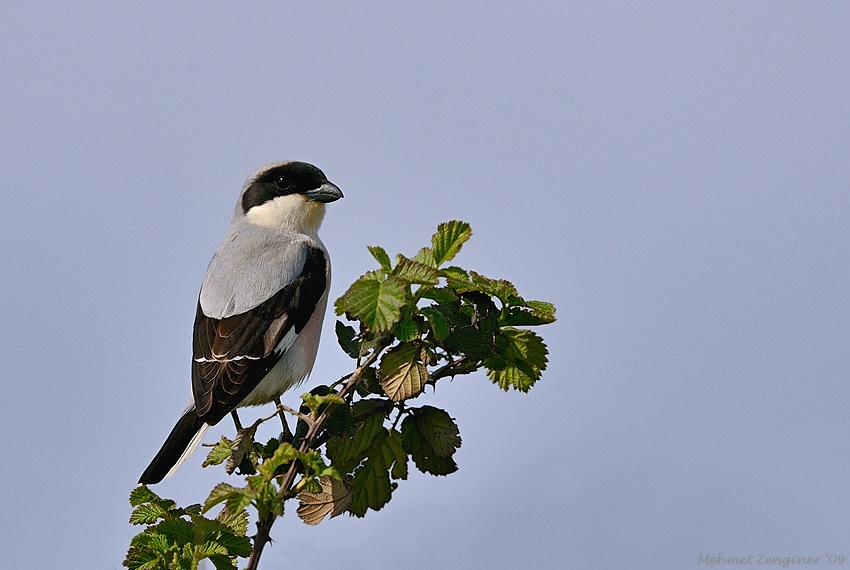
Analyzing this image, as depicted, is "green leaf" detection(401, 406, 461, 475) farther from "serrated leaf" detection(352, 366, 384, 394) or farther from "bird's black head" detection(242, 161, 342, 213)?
"bird's black head" detection(242, 161, 342, 213)

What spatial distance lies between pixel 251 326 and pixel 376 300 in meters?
1.80

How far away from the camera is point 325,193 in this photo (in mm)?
4723

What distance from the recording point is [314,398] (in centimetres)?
209

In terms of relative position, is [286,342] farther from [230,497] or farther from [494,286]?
[230,497]

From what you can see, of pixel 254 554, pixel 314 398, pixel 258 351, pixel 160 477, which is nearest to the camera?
pixel 254 554

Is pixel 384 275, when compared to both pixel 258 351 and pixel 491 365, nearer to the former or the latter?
pixel 491 365

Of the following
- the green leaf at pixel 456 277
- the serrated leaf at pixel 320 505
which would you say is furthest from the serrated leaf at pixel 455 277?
the serrated leaf at pixel 320 505

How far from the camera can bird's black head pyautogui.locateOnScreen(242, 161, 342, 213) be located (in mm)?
4738

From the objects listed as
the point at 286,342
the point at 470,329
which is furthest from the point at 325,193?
the point at 470,329

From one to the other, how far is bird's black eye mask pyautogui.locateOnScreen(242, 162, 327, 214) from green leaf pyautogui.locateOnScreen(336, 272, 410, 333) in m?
2.65

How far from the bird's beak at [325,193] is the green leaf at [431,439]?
2470 millimetres

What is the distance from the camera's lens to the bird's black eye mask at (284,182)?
479 cm

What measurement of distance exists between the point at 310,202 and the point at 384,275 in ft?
8.60

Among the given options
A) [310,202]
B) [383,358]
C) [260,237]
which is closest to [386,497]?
[383,358]
